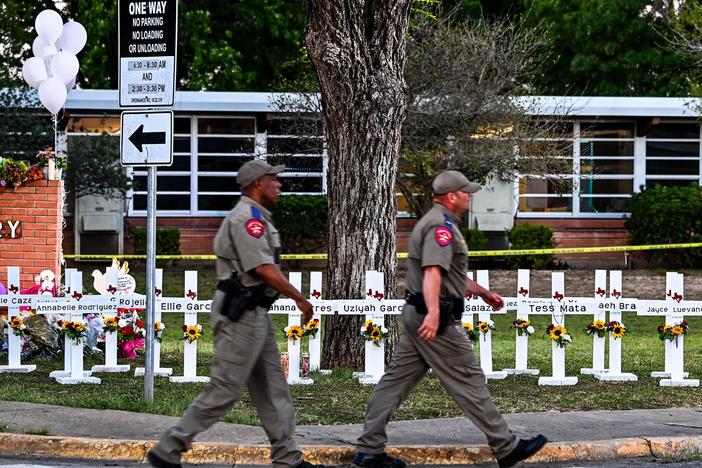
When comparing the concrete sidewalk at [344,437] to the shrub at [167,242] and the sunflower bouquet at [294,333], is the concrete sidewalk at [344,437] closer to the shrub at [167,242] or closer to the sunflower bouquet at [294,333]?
the sunflower bouquet at [294,333]

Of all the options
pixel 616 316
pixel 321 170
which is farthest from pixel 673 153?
pixel 616 316

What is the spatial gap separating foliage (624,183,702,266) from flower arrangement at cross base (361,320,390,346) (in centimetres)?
1643

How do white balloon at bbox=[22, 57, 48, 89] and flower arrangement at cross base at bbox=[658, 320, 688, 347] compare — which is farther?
white balloon at bbox=[22, 57, 48, 89]

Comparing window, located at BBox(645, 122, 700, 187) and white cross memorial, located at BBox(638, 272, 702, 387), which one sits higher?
window, located at BBox(645, 122, 700, 187)

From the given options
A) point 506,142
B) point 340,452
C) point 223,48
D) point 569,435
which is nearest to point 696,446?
point 569,435

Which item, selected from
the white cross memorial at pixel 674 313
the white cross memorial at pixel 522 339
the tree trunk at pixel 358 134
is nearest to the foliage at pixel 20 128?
the tree trunk at pixel 358 134

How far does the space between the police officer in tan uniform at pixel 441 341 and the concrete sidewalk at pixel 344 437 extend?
55 cm

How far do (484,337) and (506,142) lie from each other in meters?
10.9

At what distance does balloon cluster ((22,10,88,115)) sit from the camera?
50.4 ft

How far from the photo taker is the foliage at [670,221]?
85.3ft

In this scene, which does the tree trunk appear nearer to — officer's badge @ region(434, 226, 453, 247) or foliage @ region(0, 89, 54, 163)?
officer's badge @ region(434, 226, 453, 247)

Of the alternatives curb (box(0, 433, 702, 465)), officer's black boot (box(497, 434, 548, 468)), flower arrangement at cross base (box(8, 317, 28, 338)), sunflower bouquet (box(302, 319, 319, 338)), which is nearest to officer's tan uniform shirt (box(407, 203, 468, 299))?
Result: officer's black boot (box(497, 434, 548, 468))

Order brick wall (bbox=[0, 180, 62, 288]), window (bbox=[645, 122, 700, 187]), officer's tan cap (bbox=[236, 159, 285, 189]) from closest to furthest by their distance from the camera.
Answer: officer's tan cap (bbox=[236, 159, 285, 189]) → brick wall (bbox=[0, 180, 62, 288]) → window (bbox=[645, 122, 700, 187])

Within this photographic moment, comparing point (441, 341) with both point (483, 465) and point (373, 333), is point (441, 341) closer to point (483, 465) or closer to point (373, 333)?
point (483, 465)
